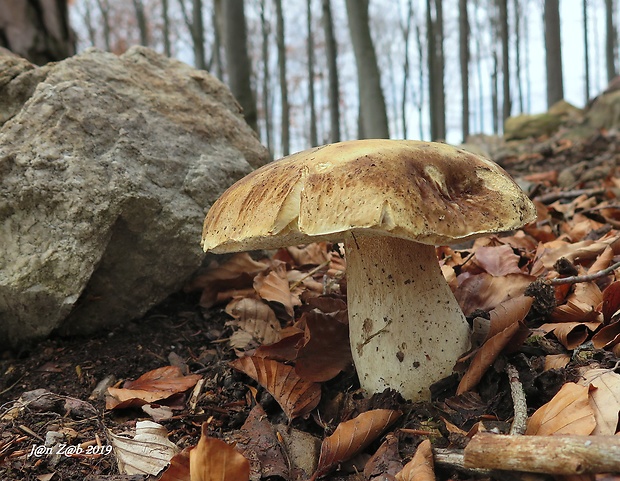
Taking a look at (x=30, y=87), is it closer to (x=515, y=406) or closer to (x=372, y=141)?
(x=372, y=141)

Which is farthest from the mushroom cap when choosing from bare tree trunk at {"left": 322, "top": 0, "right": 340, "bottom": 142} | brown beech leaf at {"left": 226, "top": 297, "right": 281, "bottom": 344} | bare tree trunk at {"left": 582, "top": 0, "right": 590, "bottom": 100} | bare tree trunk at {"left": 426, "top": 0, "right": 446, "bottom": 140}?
bare tree trunk at {"left": 582, "top": 0, "right": 590, "bottom": 100}

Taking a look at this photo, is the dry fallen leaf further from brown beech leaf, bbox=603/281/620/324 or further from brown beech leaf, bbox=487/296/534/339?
brown beech leaf, bbox=603/281/620/324

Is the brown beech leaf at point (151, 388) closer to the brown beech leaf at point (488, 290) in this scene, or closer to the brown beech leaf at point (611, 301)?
the brown beech leaf at point (488, 290)

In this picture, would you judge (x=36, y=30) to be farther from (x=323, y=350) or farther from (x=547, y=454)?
(x=547, y=454)

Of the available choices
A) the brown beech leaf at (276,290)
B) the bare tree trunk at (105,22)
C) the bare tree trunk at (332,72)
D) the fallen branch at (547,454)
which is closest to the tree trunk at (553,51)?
the bare tree trunk at (332,72)

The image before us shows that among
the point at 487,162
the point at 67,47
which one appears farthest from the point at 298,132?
the point at 487,162
